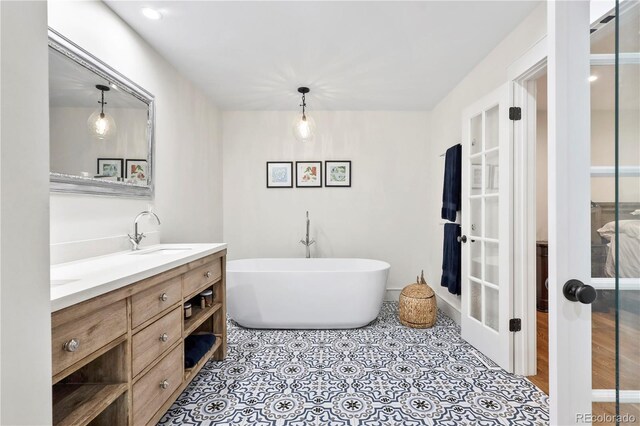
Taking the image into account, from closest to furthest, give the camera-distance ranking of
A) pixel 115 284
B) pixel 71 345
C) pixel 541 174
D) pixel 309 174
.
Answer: pixel 71 345 → pixel 115 284 → pixel 541 174 → pixel 309 174

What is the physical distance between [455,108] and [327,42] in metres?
1.61

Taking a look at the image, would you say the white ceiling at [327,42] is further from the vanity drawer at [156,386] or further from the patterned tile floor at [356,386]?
the patterned tile floor at [356,386]

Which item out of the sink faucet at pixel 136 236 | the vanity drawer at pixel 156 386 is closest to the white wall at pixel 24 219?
the vanity drawer at pixel 156 386

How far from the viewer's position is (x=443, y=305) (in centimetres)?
339

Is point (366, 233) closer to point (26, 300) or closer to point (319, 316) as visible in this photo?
point (319, 316)

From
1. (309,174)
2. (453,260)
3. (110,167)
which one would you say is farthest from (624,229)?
(309,174)

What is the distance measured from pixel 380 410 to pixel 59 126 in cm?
236

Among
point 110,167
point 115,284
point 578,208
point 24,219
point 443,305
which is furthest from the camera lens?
point 443,305

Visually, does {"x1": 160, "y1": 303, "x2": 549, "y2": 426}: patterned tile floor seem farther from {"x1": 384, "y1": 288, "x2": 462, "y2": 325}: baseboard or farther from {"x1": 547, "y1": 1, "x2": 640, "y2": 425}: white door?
{"x1": 547, "y1": 1, "x2": 640, "y2": 425}: white door

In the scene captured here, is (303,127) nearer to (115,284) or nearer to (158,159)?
(158,159)

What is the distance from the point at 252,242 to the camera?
A: 3855 mm

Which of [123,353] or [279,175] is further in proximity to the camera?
[279,175]

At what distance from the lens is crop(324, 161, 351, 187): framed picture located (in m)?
3.80

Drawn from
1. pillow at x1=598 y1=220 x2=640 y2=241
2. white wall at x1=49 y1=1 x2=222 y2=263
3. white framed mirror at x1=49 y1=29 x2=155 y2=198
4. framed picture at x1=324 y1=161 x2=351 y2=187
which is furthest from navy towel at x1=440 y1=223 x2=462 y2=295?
white framed mirror at x1=49 y1=29 x2=155 y2=198
